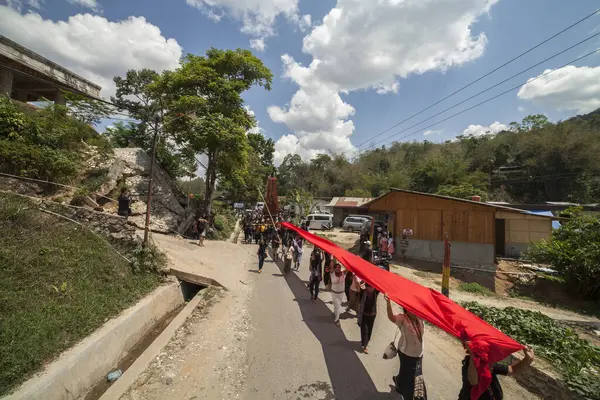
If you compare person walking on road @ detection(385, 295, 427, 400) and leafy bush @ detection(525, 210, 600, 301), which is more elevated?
leafy bush @ detection(525, 210, 600, 301)

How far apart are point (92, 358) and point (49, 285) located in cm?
210

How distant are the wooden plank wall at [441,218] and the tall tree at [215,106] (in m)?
11.2

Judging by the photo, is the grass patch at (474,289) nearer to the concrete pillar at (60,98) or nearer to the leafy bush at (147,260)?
the leafy bush at (147,260)

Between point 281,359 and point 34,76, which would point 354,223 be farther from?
point 34,76

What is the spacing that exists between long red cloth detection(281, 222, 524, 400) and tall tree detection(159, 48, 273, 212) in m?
14.7

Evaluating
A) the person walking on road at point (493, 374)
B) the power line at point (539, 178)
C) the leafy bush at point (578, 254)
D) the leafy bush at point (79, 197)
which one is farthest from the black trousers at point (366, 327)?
the power line at point (539, 178)

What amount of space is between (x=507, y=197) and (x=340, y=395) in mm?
45628

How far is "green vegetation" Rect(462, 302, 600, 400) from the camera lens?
422 cm

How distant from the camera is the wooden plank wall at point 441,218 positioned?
14547 mm

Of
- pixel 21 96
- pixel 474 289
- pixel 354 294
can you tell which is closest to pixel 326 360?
pixel 354 294

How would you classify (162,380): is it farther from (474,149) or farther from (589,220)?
(474,149)

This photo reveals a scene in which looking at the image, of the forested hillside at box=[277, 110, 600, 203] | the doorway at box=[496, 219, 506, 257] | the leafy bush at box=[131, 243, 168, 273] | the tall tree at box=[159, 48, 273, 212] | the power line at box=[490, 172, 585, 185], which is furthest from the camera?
the power line at box=[490, 172, 585, 185]

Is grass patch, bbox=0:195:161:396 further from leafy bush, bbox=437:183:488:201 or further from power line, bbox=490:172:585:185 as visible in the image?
power line, bbox=490:172:585:185

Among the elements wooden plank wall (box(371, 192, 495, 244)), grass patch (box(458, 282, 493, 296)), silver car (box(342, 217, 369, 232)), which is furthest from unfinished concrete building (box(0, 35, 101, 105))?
silver car (box(342, 217, 369, 232))
